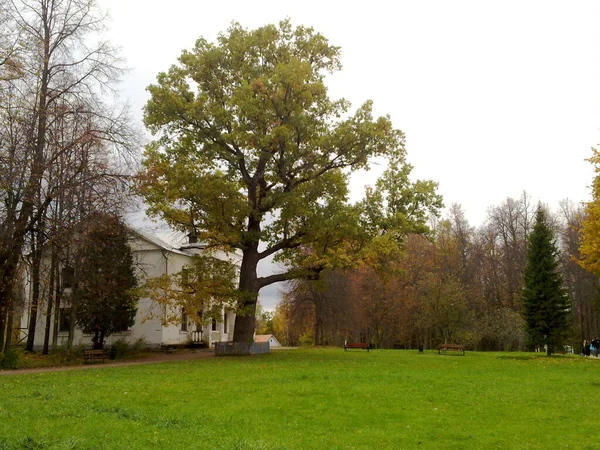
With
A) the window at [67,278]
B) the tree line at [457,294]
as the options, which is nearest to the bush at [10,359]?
the window at [67,278]

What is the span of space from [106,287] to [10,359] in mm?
5198

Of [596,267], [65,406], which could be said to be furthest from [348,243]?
[65,406]

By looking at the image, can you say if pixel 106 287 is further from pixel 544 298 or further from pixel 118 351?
pixel 544 298

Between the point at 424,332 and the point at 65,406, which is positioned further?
the point at 424,332

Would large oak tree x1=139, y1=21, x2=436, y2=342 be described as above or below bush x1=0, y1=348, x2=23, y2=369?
above

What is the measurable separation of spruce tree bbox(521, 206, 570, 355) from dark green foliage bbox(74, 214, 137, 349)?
24.4 m

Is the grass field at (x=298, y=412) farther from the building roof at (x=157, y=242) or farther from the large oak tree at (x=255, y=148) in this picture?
the building roof at (x=157, y=242)

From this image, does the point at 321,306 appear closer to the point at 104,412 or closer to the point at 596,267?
the point at 596,267

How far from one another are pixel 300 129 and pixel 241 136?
2.68 meters

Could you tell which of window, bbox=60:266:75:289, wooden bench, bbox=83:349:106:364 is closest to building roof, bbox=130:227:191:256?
window, bbox=60:266:75:289

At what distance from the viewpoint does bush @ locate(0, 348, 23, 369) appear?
20188 millimetres

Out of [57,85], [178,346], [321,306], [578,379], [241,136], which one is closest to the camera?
[578,379]

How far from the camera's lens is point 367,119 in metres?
24.9

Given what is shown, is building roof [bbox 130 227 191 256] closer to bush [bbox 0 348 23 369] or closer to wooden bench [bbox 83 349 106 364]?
wooden bench [bbox 83 349 106 364]
